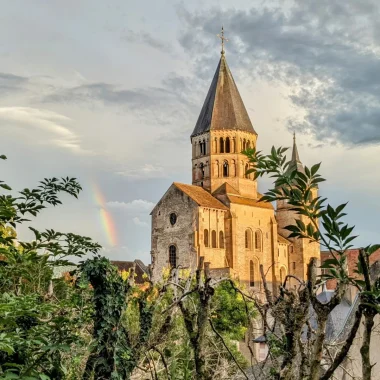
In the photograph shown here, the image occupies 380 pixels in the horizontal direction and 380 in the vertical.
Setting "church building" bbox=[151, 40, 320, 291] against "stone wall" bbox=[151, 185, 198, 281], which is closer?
"stone wall" bbox=[151, 185, 198, 281]

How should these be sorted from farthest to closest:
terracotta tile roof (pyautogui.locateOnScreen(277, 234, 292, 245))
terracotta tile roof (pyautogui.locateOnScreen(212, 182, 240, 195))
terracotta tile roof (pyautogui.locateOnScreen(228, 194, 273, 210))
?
terracotta tile roof (pyautogui.locateOnScreen(277, 234, 292, 245)) → terracotta tile roof (pyautogui.locateOnScreen(212, 182, 240, 195)) → terracotta tile roof (pyautogui.locateOnScreen(228, 194, 273, 210))

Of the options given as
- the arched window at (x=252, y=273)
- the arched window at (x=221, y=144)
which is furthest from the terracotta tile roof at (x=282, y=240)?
the arched window at (x=221, y=144)

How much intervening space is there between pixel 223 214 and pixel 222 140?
8.61 metres

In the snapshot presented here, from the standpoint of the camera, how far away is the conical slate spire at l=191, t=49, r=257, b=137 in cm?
5981

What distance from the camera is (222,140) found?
5984cm

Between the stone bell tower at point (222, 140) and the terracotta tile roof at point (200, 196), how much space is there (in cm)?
222

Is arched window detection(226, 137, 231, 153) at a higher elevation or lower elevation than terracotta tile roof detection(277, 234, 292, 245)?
higher

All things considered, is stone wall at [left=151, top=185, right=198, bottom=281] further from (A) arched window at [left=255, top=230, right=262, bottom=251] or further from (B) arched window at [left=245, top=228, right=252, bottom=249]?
(A) arched window at [left=255, top=230, right=262, bottom=251]

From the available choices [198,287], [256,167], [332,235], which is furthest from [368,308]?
[198,287]

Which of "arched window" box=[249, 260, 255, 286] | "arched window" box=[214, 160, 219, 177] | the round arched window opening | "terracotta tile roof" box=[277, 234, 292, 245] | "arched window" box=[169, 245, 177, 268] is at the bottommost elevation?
"arched window" box=[249, 260, 255, 286]

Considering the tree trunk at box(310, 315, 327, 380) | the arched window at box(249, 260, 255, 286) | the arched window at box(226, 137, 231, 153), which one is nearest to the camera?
the tree trunk at box(310, 315, 327, 380)

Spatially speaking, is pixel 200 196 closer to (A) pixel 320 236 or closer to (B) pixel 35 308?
(B) pixel 35 308

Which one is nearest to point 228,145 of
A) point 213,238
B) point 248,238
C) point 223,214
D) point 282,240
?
point 223,214

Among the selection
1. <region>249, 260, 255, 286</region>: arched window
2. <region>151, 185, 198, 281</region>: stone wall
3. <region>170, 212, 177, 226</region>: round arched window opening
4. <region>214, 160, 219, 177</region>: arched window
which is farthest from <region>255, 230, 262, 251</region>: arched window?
<region>170, 212, 177, 226</region>: round arched window opening
